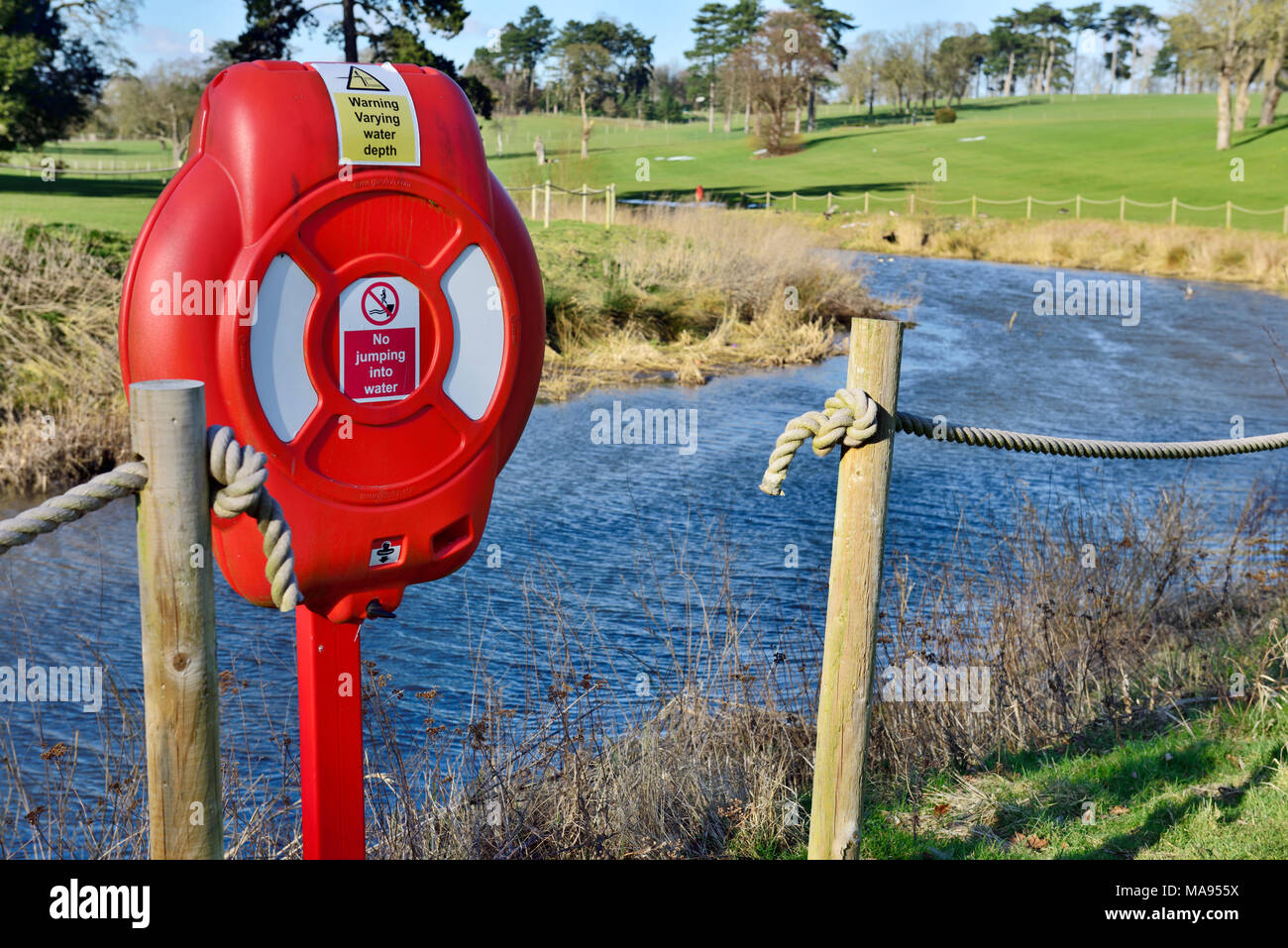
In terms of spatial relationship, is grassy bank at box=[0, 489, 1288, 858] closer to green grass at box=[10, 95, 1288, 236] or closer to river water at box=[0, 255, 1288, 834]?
river water at box=[0, 255, 1288, 834]

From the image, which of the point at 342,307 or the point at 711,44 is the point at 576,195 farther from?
the point at 711,44

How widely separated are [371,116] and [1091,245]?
88.2ft

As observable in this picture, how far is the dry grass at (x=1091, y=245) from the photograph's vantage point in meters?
23.9

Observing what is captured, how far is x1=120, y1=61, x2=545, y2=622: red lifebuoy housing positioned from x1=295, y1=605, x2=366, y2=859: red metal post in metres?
0.06

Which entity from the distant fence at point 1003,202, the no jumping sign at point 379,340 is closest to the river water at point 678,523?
the no jumping sign at point 379,340

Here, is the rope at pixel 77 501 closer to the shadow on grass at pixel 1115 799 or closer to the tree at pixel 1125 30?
the shadow on grass at pixel 1115 799

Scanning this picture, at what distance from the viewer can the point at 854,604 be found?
2.46 meters

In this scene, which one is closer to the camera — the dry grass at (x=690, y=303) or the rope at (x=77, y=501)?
the rope at (x=77, y=501)

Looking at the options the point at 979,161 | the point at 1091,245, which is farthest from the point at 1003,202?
the point at 979,161

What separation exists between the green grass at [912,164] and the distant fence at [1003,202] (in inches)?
9.5

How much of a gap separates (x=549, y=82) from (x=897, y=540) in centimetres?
6886

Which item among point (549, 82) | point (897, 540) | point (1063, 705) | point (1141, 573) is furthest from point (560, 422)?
point (549, 82)

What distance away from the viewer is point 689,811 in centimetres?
342

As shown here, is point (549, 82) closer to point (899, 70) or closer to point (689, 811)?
point (899, 70)
